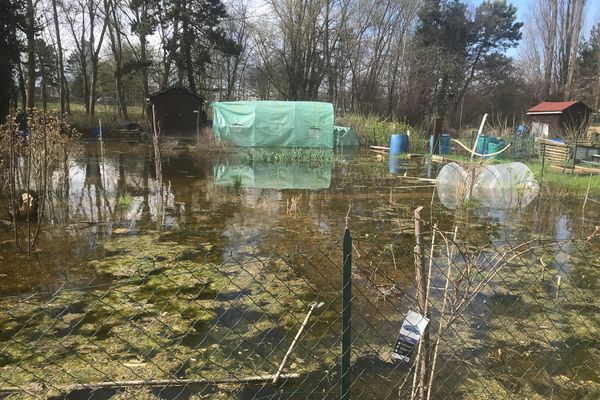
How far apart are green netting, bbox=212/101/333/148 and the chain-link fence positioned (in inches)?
638

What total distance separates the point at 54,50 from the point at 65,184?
26139mm

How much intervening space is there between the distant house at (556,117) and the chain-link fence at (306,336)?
2342cm

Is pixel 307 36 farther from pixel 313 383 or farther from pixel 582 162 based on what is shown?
pixel 313 383

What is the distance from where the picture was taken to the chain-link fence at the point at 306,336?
2.92 metres

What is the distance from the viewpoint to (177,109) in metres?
24.6

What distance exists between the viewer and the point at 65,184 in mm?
9336

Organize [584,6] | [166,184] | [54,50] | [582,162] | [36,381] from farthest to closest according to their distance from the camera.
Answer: [584,6] < [54,50] < [582,162] < [166,184] < [36,381]

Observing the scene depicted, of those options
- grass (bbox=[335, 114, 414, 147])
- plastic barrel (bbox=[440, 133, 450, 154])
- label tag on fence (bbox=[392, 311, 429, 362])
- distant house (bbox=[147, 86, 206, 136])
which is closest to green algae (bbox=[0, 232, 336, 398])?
label tag on fence (bbox=[392, 311, 429, 362])

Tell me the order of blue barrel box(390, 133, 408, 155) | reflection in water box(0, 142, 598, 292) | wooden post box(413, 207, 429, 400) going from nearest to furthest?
wooden post box(413, 207, 429, 400)
reflection in water box(0, 142, 598, 292)
blue barrel box(390, 133, 408, 155)

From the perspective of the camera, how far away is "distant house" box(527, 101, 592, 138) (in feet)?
82.4

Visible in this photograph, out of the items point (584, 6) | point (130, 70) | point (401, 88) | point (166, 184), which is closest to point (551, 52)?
point (584, 6)

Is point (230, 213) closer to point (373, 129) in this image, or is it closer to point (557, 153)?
point (557, 153)

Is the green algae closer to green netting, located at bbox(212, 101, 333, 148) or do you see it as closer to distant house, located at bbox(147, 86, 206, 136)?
green netting, located at bbox(212, 101, 333, 148)

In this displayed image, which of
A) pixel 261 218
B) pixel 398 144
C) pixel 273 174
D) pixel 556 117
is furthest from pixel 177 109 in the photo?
pixel 556 117
